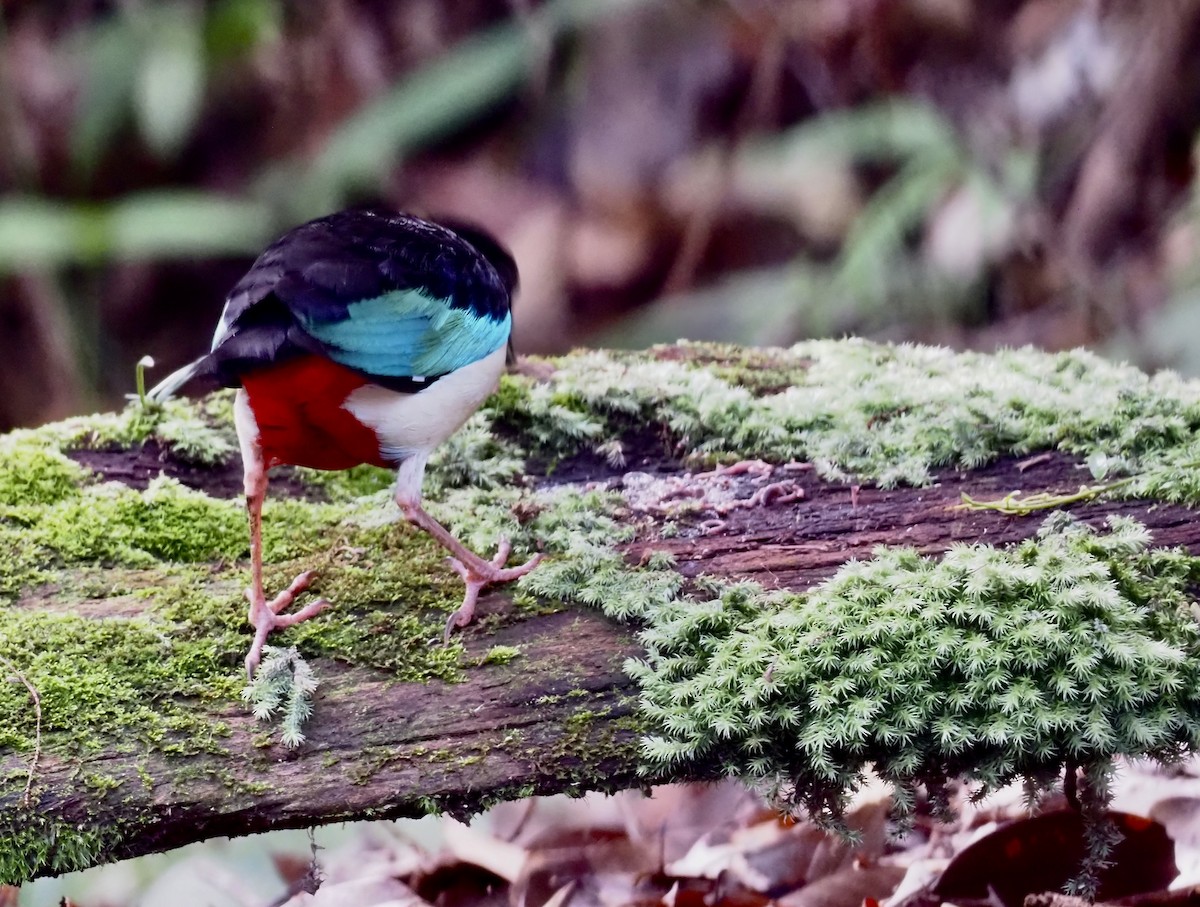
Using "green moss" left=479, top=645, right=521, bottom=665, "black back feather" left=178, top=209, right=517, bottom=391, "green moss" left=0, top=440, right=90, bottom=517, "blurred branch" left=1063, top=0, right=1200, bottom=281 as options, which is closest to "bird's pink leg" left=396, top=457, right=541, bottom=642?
"green moss" left=479, top=645, right=521, bottom=665

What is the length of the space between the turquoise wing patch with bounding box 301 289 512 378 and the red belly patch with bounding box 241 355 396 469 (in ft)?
0.18

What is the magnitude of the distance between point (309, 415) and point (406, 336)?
0.30 metres

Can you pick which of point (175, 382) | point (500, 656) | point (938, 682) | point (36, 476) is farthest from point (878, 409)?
point (36, 476)

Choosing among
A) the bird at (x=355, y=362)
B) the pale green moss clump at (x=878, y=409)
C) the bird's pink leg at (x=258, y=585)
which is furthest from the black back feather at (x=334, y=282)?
the pale green moss clump at (x=878, y=409)

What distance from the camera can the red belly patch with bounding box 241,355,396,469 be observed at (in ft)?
8.81

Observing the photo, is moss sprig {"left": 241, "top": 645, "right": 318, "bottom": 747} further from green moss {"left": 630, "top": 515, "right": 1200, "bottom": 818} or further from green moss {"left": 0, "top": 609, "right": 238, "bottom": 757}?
green moss {"left": 630, "top": 515, "right": 1200, "bottom": 818}

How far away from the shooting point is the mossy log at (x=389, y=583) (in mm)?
2332

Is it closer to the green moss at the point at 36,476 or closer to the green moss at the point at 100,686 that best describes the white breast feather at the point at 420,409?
the green moss at the point at 100,686

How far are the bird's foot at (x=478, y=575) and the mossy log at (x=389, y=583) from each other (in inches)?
1.4

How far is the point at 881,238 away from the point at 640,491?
4540mm

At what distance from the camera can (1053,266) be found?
7.45 m

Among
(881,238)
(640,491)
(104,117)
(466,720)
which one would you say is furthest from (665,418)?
(104,117)

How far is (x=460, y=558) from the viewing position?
111 inches

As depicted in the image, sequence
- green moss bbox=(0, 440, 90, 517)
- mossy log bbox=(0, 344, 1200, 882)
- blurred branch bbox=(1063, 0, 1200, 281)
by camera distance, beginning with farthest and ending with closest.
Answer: blurred branch bbox=(1063, 0, 1200, 281), green moss bbox=(0, 440, 90, 517), mossy log bbox=(0, 344, 1200, 882)
